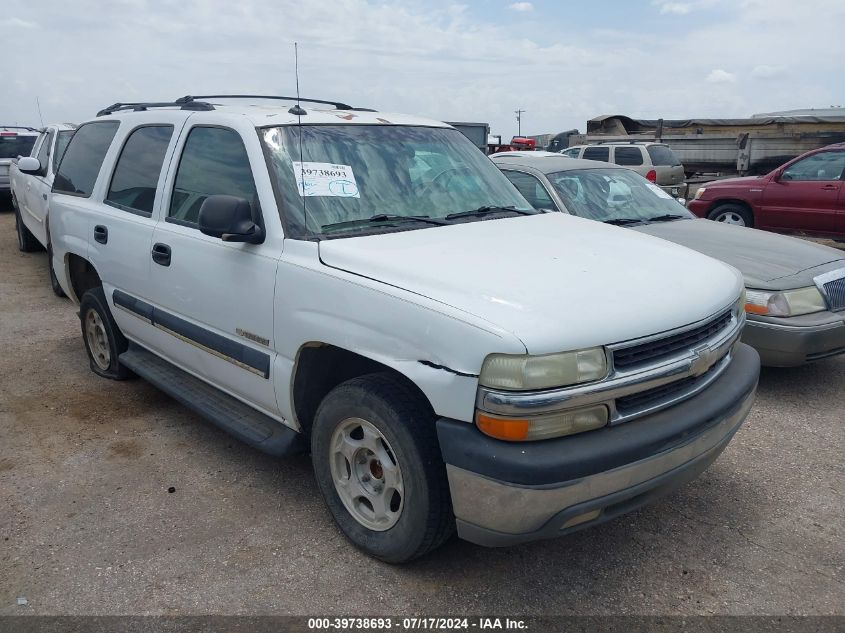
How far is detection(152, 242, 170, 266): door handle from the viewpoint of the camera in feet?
12.4

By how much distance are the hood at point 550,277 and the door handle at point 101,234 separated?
2150mm

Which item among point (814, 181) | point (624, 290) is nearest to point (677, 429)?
point (624, 290)

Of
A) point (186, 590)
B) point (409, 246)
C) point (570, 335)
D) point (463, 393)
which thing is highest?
point (409, 246)

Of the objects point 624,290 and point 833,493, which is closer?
point 624,290

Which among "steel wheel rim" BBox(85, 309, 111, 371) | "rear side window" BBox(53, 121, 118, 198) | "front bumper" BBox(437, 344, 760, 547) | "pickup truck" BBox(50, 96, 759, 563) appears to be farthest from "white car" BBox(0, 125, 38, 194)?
"front bumper" BBox(437, 344, 760, 547)

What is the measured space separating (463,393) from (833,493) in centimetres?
233

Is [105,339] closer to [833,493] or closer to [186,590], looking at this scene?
[186,590]

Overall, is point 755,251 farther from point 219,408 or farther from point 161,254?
point 161,254

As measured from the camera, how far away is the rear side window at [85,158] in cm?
482

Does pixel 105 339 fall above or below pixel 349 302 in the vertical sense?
below

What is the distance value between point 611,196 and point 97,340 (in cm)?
427

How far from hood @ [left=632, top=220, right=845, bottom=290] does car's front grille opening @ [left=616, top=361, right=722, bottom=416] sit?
2.33 m

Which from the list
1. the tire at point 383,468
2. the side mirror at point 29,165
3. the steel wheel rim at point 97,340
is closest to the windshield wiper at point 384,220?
the tire at point 383,468

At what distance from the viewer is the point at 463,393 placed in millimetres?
2367
